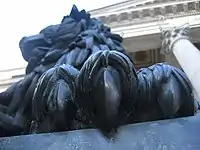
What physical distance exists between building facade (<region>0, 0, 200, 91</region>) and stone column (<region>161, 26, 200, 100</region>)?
552 mm

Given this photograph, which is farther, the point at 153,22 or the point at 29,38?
the point at 153,22

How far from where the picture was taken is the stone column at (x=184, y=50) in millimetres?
13500

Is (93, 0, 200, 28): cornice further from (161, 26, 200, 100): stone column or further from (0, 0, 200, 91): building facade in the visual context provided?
(161, 26, 200, 100): stone column

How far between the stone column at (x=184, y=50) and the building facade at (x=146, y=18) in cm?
55

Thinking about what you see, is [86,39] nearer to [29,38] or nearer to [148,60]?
[29,38]

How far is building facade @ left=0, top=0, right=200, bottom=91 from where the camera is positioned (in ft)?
58.4

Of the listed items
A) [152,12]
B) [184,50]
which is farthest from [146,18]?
[184,50]

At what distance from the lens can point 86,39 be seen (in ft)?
8.14

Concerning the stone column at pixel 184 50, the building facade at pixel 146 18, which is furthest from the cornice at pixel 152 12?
the stone column at pixel 184 50

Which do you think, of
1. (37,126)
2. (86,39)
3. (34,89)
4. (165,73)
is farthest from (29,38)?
(165,73)

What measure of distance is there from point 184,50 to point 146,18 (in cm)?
321

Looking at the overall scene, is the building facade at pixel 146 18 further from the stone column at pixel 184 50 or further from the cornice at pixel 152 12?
the stone column at pixel 184 50

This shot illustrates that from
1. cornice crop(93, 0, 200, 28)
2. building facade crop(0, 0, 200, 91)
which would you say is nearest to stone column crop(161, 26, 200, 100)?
building facade crop(0, 0, 200, 91)

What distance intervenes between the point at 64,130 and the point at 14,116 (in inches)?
14.3
